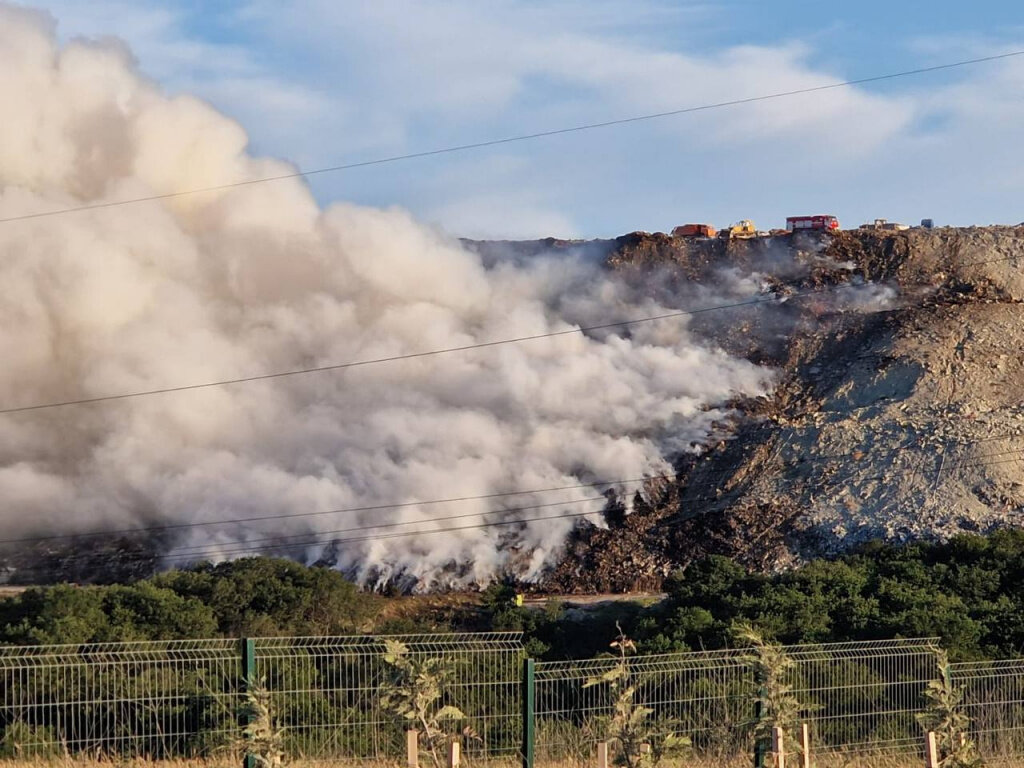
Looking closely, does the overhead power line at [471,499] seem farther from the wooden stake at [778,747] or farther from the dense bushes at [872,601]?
the wooden stake at [778,747]

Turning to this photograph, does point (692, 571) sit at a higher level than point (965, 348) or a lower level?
lower

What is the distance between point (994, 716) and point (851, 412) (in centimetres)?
5145

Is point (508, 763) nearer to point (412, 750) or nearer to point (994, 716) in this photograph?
point (412, 750)

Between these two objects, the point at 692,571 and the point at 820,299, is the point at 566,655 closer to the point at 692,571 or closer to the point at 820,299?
the point at 692,571

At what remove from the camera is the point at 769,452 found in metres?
74.6

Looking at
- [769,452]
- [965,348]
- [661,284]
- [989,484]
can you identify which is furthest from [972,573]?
[661,284]

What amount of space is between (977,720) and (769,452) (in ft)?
165

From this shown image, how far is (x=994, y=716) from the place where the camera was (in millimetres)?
25500

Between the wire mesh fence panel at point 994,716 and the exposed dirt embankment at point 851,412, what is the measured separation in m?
36.8

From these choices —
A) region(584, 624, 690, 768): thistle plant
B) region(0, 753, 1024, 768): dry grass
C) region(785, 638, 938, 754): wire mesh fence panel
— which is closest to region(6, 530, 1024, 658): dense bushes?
region(785, 638, 938, 754): wire mesh fence panel

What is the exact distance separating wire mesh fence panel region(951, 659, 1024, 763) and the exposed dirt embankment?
121 feet

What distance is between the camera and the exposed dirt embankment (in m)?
66.0

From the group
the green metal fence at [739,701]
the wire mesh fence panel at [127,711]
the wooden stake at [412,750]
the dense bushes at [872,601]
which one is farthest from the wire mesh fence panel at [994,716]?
the wire mesh fence panel at [127,711]

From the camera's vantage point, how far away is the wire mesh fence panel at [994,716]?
953 inches
